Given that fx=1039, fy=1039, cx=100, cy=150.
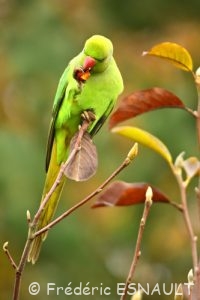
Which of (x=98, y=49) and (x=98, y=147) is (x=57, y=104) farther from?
(x=98, y=147)

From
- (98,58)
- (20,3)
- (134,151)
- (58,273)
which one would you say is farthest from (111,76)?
(20,3)

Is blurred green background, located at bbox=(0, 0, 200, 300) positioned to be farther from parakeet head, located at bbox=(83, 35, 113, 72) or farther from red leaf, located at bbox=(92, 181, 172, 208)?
red leaf, located at bbox=(92, 181, 172, 208)

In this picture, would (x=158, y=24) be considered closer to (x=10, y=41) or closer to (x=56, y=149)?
(x=10, y=41)

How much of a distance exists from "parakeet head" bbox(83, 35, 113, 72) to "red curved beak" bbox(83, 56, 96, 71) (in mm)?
26

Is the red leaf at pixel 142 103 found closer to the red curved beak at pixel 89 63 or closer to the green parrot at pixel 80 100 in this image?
the red curved beak at pixel 89 63

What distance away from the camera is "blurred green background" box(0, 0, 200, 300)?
24.5ft

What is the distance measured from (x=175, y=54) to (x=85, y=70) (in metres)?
0.54

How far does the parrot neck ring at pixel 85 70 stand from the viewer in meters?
2.33

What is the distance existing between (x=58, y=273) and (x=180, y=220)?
109 centimetres

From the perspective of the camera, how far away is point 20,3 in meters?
9.76

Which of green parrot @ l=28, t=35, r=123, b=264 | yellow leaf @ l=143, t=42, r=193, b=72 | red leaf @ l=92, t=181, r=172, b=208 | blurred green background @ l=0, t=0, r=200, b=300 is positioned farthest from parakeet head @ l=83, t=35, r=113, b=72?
blurred green background @ l=0, t=0, r=200, b=300

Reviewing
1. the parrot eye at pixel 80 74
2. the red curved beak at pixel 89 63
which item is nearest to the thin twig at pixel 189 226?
the parrot eye at pixel 80 74

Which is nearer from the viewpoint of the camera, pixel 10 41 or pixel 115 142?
pixel 115 142

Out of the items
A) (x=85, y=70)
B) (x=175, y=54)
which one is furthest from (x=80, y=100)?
(x=175, y=54)
